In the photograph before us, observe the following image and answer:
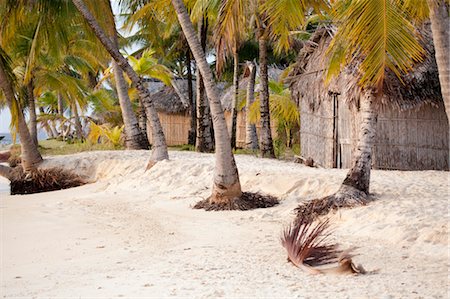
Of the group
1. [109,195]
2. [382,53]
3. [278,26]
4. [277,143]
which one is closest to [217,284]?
[382,53]

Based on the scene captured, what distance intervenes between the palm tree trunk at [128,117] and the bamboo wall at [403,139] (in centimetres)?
591

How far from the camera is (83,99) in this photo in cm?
2209

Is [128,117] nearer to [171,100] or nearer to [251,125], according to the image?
[251,125]

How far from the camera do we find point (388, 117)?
13289mm

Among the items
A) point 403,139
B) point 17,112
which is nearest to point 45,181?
point 17,112

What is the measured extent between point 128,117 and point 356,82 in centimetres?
851

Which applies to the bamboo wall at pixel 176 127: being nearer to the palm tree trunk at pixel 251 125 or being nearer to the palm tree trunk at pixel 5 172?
the palm tree trunk at pixel 251 125

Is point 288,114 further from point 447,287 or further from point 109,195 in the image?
point 447,287

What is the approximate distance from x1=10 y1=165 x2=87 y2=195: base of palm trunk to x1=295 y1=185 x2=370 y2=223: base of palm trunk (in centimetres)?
812

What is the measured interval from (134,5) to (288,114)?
6172 mm

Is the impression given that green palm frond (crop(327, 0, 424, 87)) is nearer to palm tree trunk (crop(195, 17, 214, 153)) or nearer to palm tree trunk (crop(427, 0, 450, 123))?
palm tree trunk (crop(427, 0, 450, 123))

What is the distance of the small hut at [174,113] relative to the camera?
87.7ft

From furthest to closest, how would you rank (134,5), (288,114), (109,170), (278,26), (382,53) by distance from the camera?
(288,114), (134,5), (109,170), (278,26), (382,53)

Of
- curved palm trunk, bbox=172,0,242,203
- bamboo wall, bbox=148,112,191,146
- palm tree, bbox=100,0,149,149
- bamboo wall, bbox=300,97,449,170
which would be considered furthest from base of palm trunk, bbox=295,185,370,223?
bamboo wall, bbox=148,112,191,146
